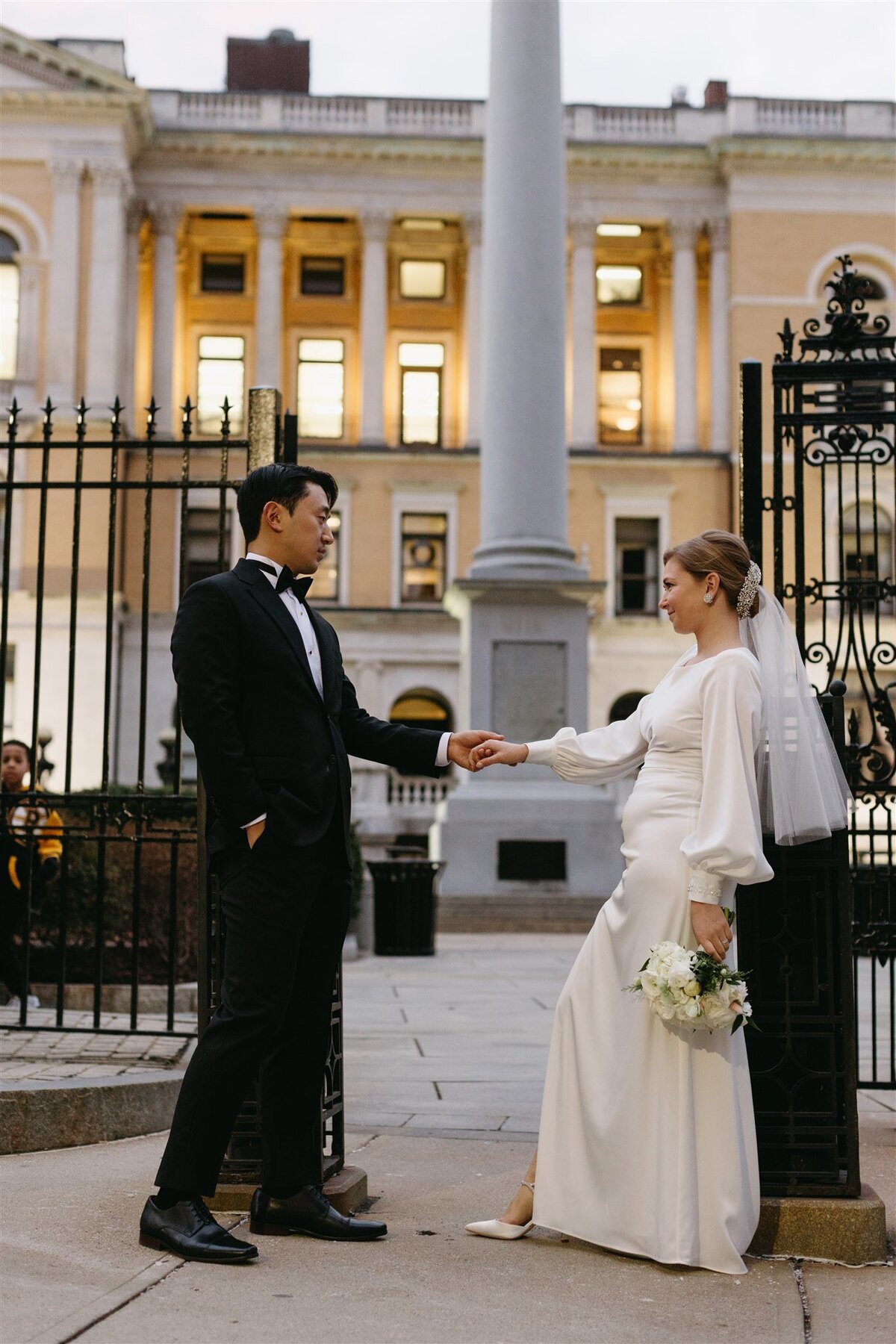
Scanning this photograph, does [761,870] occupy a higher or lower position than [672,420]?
lower

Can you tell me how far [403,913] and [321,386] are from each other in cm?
3184

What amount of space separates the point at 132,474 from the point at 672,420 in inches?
587

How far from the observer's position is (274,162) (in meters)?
44.1

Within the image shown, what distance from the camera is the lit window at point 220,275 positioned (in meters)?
46.1

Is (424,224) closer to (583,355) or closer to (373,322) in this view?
(373,322)

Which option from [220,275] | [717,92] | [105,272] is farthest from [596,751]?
[717,92]

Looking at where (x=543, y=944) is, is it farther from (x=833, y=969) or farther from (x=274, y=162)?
(x=274, y=162)

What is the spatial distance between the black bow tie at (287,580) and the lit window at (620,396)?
134 feet

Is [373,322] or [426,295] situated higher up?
[426,295]

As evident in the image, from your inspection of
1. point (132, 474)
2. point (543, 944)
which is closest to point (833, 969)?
point (543, 944)

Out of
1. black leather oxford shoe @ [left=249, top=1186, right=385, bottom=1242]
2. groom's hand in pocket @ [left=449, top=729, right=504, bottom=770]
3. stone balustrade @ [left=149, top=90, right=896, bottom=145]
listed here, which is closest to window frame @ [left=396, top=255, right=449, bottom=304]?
stone balustrade @ [left=149, top=90, right=896, bottom=145]

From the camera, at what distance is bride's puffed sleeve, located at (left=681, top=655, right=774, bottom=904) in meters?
4.35

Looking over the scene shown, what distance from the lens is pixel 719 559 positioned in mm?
4641

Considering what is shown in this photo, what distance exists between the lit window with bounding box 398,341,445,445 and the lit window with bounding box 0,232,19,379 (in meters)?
10.6
